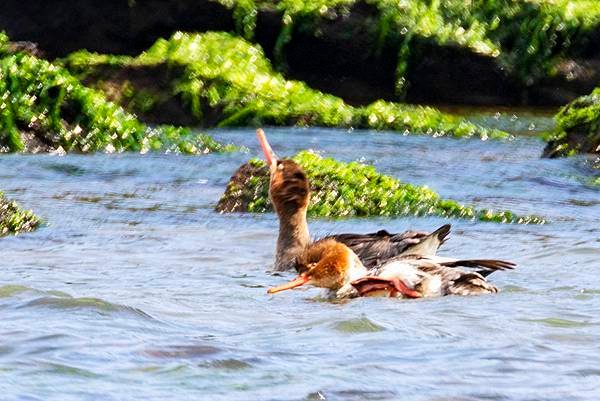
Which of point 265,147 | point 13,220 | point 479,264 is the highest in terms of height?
point 265,147

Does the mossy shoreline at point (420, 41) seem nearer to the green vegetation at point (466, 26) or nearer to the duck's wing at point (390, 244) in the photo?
the green vegetation at point (466, 26)

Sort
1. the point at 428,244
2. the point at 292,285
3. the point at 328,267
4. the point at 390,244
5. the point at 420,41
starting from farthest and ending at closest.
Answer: the point at 420,41 → the point at 390,244 → the point at 428,244 → the point at 328,267 → the point at 292,285

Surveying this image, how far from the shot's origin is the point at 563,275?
793 cm

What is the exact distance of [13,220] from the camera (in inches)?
373

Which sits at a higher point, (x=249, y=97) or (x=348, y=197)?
(x=348, y=197)

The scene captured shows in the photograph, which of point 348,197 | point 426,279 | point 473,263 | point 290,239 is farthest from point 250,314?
point 348,197

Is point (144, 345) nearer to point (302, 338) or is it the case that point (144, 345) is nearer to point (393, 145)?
point (302, 338)

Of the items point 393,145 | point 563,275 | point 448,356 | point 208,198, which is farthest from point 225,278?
point 393,145

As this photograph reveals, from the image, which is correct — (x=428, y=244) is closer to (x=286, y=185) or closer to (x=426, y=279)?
(x=426, y=279)

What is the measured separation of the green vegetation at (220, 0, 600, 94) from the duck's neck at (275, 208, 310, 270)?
32.0ft

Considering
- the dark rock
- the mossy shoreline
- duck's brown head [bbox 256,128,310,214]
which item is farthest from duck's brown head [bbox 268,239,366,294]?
the dark rock

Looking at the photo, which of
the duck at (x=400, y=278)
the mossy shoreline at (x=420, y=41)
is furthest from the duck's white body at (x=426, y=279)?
the mossy shoreline at (x=420, y=41)

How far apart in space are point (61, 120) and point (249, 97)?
2.78 m

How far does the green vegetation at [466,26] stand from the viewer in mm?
17984
